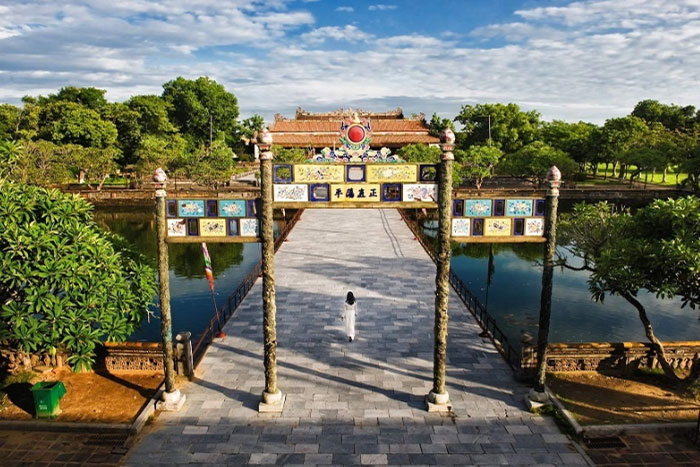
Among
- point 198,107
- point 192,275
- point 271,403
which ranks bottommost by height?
point 192,275

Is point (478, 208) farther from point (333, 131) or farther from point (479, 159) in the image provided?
point (333, 131)

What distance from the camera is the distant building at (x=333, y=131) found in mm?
68875

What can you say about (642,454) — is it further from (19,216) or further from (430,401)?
(19,216)

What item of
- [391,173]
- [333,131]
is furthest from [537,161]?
[391,173]

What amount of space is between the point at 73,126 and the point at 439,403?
187ft

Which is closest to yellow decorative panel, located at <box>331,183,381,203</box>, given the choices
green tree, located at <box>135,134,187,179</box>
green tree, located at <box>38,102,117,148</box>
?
green tree, located at <box>135,134,187,179</box>

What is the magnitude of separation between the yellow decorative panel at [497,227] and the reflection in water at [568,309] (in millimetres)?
3993

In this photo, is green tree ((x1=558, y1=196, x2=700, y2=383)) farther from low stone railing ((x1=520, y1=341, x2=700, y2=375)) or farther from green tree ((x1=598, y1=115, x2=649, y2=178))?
green tree ((x1=598, y1=115, x2=649, y2=178))

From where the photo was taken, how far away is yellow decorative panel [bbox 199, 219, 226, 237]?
1096 centimetres

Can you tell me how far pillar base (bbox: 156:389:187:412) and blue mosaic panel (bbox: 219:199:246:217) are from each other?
4488 millimetres

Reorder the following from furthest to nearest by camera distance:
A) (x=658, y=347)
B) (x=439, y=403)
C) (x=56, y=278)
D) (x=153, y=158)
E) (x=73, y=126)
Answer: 1. (x=73, y=126)
2. (x=153, y=158)
3. (x=658, y=347)
4. (x=439, y=403)
5. (x=56, y=278)

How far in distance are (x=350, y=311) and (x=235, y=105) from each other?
84988 mm

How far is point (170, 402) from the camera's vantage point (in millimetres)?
10898

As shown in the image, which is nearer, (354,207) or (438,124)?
(354,207)
